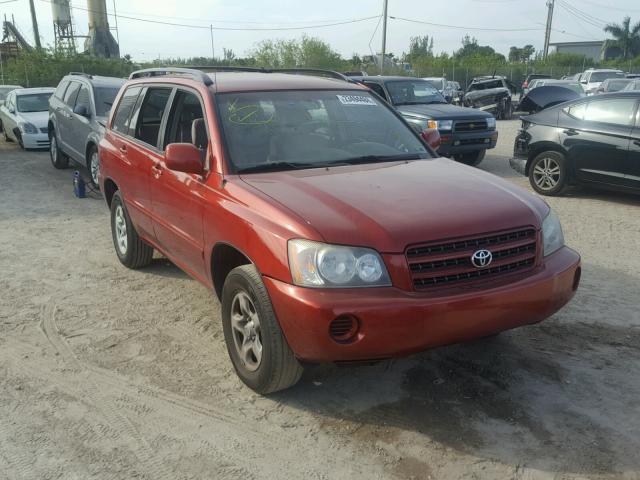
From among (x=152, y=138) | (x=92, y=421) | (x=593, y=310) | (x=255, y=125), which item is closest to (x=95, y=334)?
(x=92, y=421)

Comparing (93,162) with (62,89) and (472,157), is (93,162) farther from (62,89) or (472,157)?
(472,157)

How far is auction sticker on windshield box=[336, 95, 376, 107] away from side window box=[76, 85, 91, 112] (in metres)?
6.54

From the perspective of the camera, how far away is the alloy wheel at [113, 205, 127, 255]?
19.0ft

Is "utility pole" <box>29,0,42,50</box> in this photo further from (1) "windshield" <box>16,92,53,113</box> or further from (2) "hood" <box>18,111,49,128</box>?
(2) "hood" <box>18,111,49,128</box>

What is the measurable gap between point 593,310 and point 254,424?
299cm

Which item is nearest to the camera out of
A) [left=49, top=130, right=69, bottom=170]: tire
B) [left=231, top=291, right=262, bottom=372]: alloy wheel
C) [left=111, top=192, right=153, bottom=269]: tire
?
[left=231, top=291, right=262, bottom=372]: alloy wheel

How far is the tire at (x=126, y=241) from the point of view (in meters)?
5.61

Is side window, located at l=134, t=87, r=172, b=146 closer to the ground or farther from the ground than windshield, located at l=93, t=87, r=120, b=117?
farther from the ground

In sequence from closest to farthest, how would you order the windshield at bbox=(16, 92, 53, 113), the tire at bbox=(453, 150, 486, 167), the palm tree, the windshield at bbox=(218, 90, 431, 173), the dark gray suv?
the windshield at bbox=(218, 90, 431, 173) → the dark gray suv → the tire at bbox=(453, 150, 486, 167) → the windshield at bbox=(16, 92, 53, 113) → the palm tree

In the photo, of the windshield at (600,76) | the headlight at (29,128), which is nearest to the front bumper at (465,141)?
the headlight at (29,128)

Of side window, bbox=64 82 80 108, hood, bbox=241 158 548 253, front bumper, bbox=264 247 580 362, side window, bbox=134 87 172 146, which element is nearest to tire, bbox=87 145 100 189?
side window, bbox=64 82 80 108

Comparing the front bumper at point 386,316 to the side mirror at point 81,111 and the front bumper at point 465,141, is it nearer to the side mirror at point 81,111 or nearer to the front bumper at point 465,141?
the side mirror at point 81,111

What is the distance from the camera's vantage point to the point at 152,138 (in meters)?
4.90

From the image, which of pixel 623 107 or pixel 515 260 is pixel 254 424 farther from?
pixel 623 107
